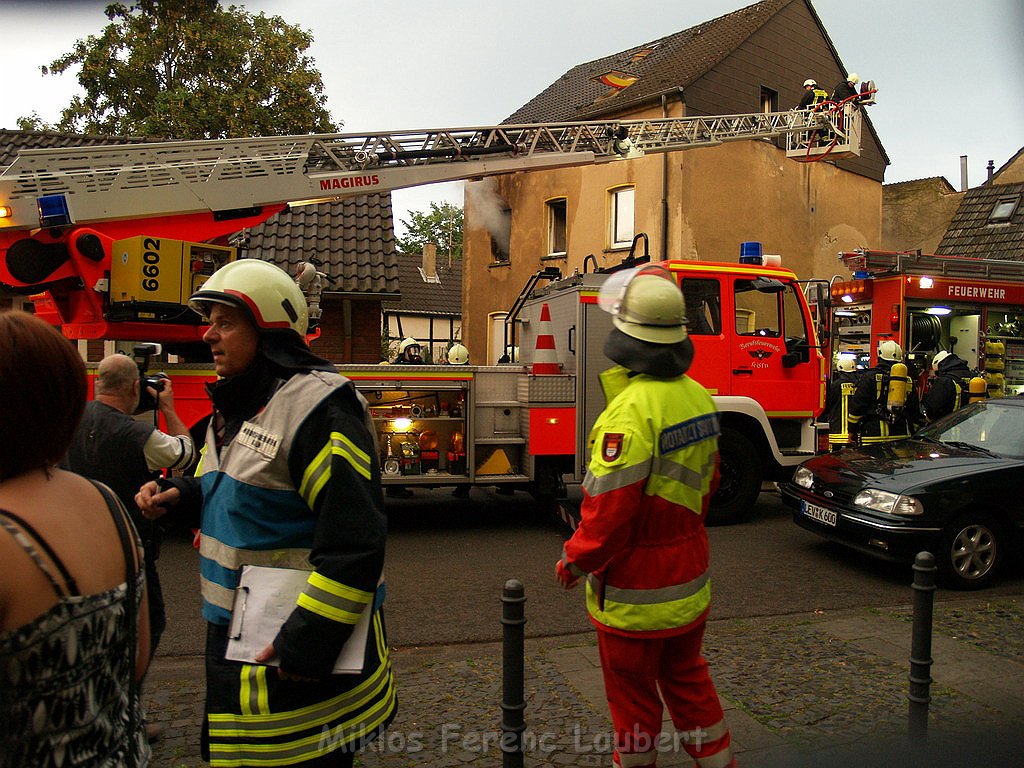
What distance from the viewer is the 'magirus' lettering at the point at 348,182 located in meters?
8.77

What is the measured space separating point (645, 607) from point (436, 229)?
52.4m


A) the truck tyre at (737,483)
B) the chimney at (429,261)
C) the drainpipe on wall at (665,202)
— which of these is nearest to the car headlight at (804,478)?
the truck tyre at (737,483)

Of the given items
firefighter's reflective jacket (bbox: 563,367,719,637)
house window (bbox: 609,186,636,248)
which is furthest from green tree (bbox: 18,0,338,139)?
firefighter's reflective jacket (bbox: 563,367,719,637)

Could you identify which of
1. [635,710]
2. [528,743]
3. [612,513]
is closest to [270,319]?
[612,513]

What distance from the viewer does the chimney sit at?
36.3 meters

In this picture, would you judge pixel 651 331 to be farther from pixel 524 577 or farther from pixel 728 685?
pixel 524 577

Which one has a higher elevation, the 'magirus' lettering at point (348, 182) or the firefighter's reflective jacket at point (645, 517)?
the 'magirus' lettering at point (348, 182)

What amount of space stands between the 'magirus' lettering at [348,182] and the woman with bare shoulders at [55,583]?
7395 millimetres

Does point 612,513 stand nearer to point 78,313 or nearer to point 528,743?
point 528,743

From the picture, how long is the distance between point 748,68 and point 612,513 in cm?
1990

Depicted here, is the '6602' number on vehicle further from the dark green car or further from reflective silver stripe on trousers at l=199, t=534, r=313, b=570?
the dark green car

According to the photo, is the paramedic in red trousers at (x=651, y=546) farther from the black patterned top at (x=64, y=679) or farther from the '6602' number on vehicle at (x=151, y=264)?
the '6602' number on vehicle at (x=151, y=264)

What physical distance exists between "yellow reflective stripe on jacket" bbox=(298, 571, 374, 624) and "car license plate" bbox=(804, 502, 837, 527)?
574 centimetres

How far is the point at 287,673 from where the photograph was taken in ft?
6.55
